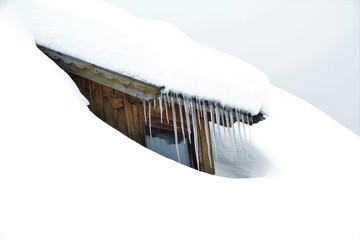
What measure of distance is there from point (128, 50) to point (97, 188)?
150cm

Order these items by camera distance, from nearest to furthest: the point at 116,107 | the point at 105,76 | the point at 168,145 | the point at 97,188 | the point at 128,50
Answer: the point at 97,188 < the point at 128,50 < the point at 105,76 < the point at 116,107 < the point at 168,145

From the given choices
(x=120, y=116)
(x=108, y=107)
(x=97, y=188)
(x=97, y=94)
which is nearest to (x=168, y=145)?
(x=120, y=116)

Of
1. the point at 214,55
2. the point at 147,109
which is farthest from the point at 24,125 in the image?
the point at 214,55

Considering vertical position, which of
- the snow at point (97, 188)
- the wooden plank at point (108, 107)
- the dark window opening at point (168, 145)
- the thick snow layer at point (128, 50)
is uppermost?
the thick snow layer at point (128, 50)

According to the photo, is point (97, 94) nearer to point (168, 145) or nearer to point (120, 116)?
point (120, 116)

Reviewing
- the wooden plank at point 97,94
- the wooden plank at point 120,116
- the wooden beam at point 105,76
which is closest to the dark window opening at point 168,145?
the wooden plank at point 120,116

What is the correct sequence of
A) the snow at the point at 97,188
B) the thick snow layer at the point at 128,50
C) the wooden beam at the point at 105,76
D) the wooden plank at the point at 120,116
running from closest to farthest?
the snow at the point at 97,188 → the thick snow layer at the point at 128,50 → the wooden beam at the point at 105,76 → the wooden plank at the point at 120,116

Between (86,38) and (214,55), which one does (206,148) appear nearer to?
(214,55)

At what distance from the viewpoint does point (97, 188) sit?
396 cm

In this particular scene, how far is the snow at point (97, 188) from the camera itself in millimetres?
3705

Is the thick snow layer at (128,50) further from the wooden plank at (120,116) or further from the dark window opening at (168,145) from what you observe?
the dark window opening at (168,145)

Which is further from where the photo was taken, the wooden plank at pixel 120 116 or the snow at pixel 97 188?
the wooden plank at pixel 120 116

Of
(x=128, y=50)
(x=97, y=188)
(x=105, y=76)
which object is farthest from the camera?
(x=105, y=76)

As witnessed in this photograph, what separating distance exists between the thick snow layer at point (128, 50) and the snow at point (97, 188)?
25cm
